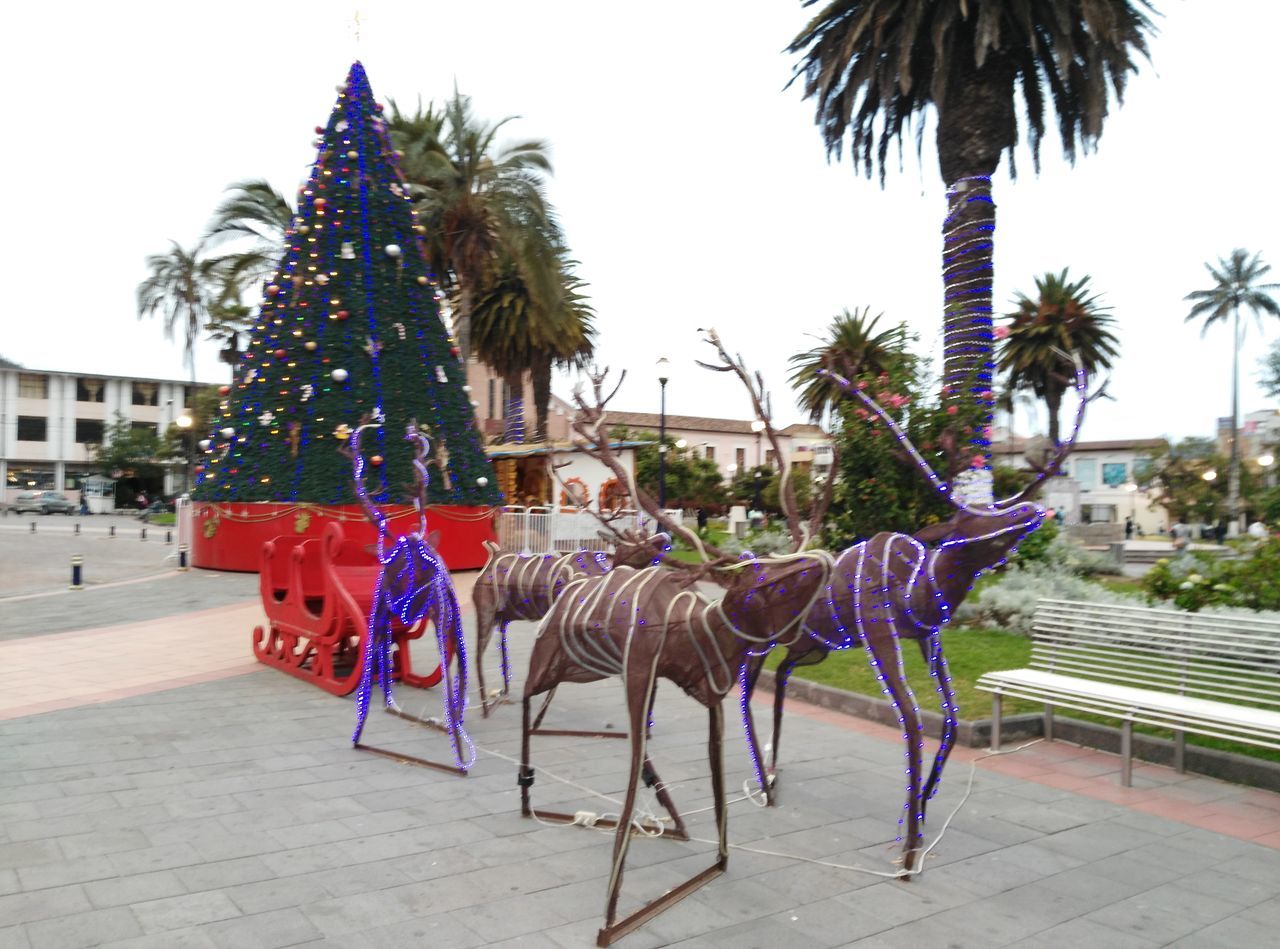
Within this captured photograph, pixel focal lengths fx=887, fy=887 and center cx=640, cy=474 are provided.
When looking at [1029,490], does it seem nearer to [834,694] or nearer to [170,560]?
[834,694]

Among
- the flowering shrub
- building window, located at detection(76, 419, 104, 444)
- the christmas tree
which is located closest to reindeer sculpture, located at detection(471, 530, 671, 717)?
the flowering shrub

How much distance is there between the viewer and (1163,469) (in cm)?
5241

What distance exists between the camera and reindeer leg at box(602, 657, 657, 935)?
396 centimetres

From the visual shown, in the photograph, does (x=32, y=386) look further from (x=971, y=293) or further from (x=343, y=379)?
(x=971, y=293)

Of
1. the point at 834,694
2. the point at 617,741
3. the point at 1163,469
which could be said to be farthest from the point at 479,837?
the point at 1163,469

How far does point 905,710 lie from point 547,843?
213cm

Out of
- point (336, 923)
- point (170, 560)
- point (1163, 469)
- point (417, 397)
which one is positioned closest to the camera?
point (336, 923)

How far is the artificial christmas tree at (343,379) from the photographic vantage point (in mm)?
18844

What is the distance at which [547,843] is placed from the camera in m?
5.02

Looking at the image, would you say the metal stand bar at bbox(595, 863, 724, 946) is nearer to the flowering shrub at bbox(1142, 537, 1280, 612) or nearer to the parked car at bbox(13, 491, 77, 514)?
the flowering shrub at bbox(1142, 537, 1280, 612)

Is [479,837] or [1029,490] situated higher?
[1029,490]

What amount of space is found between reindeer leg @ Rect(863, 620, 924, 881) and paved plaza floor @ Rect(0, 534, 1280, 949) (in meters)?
0.19

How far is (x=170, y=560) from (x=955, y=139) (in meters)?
21.4

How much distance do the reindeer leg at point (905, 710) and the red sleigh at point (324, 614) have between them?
4.56 metres
